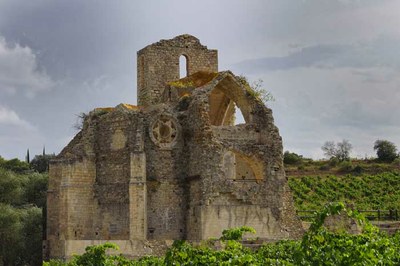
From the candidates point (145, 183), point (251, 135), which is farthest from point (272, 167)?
point (145, 183)

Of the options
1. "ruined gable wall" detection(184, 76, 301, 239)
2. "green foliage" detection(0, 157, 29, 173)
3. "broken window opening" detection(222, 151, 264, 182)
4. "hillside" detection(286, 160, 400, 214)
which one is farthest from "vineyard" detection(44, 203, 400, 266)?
"green foliage" detection(0, 157, 29, 173)

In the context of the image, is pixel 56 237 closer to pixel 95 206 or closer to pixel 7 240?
pixel 95 206

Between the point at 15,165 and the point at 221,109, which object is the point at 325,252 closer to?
the point at 221,109

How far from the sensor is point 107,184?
3397 cm

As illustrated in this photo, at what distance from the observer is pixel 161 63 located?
38.8 m

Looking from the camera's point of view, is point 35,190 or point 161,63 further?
point 35,190

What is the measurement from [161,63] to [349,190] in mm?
31751

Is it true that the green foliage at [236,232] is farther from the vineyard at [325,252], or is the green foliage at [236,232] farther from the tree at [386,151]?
the tree at [386,151]

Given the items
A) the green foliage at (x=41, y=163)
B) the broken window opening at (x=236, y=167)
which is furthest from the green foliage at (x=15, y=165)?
the broken window opening at (x=236, y=167)

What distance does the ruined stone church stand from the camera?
108ft

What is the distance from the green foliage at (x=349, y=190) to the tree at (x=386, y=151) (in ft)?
37.4

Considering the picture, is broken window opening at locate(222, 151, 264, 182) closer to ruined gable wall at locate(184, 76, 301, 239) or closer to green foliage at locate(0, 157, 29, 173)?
ruined gable wall at locate(184, 76, 301, 239)

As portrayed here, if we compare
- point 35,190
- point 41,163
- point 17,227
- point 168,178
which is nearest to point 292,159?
point 41,163

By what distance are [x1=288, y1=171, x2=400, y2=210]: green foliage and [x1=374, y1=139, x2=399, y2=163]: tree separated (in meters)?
11.4
